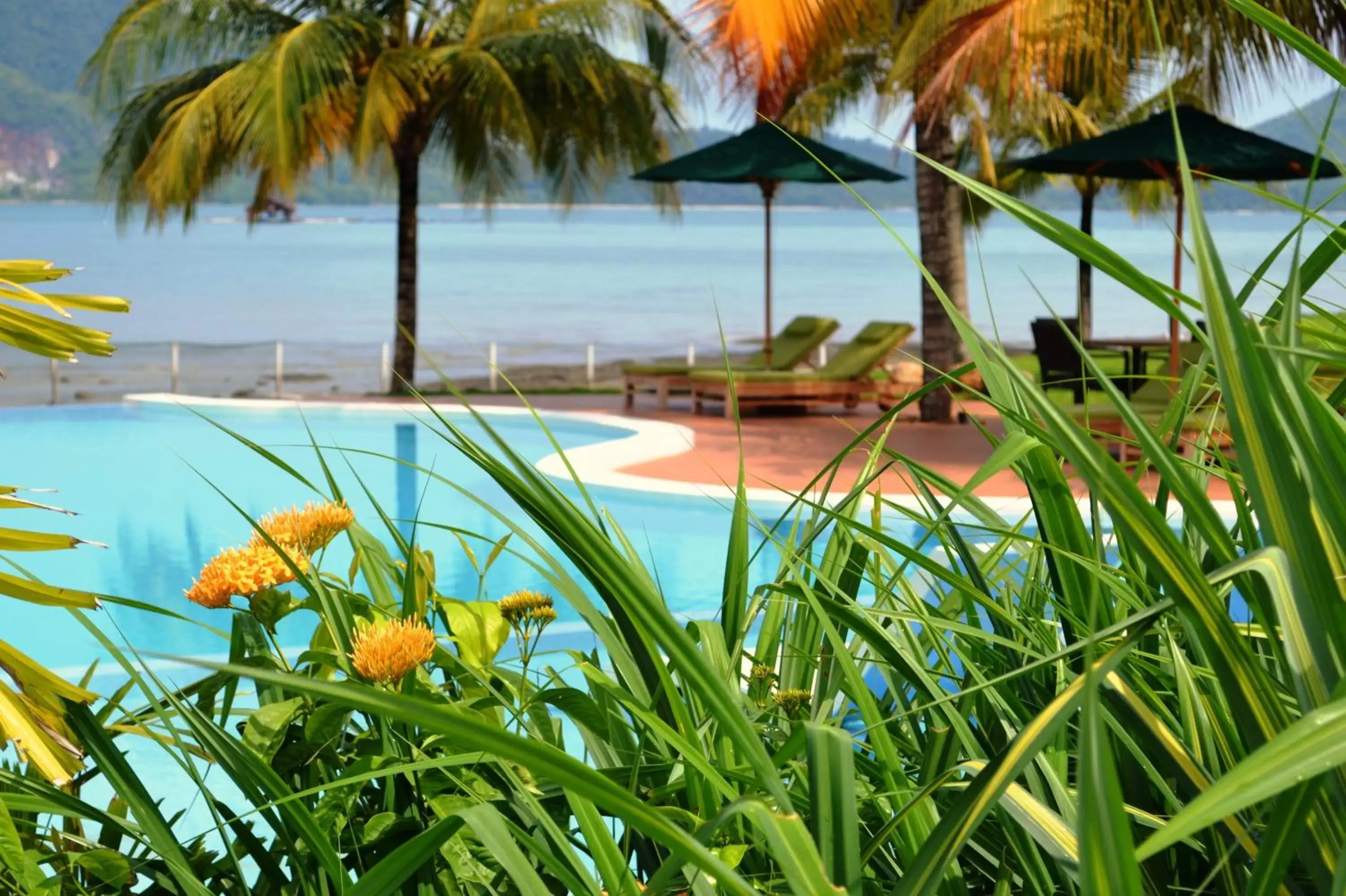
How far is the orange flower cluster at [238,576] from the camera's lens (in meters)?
1.08

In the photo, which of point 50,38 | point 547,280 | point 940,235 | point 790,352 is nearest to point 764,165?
point 940,235

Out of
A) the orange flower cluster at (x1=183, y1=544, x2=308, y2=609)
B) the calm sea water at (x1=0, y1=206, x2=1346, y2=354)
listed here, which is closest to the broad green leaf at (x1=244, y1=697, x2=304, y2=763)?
the orange flower cluster at (x1=183, y1=544, x2=308, y2=609)

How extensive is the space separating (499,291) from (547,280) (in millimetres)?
8207

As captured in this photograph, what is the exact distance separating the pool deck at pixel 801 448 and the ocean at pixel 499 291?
141cm

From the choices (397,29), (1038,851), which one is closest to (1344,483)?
(1038,851)

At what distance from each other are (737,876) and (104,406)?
1539cm

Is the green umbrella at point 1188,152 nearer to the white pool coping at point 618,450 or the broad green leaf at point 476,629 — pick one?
the white pool coping at point 618,450

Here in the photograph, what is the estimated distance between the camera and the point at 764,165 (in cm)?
1260

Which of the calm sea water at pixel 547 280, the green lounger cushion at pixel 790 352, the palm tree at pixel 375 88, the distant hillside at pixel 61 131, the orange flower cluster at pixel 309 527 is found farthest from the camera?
the distant hillside at pixel 61 131

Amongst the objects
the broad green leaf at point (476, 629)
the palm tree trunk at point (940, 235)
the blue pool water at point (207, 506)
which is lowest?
the blue pool water at point (207, 506)

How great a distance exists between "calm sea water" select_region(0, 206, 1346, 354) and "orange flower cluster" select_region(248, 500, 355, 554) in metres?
0.44

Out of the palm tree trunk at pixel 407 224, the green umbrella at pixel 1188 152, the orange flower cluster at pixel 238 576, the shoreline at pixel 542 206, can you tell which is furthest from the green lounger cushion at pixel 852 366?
the shoreline at pixel 542 206

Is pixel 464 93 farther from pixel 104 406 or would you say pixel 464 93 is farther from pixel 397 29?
pixel 104 406

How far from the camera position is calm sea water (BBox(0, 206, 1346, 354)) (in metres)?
40.2
